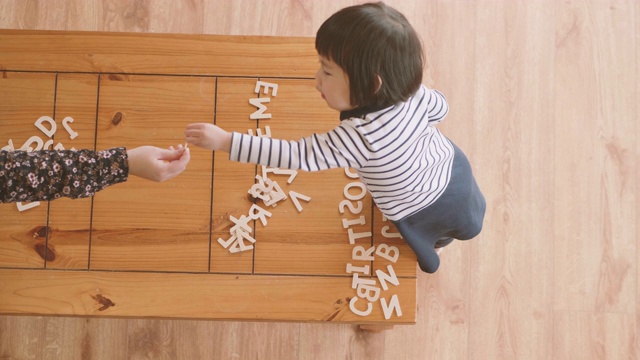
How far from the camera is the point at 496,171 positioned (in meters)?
1.94

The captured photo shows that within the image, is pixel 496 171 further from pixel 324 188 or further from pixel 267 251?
pixel 267 251

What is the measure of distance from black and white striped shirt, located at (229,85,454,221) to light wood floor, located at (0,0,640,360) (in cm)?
64

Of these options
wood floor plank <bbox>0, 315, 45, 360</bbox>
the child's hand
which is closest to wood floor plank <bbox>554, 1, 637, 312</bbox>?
the child's hand

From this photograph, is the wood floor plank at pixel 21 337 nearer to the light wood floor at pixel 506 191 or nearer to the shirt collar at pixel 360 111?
the light wood floor at pixel 506 191

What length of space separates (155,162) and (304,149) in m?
0.27

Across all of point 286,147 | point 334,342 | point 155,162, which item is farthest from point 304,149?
point 334,342

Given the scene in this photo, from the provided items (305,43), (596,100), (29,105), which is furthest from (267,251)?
(596,100)

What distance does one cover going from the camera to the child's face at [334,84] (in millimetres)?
1141

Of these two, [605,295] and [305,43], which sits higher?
[305,43]

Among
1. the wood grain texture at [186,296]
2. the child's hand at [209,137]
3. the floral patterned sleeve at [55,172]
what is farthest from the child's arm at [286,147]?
the wood grain texture at [186,296]

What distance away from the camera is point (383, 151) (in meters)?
1.20

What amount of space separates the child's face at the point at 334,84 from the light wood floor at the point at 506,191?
834 millimetres

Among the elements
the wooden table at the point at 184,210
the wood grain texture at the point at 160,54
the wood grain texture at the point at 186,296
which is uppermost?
the wood grain texture at the point at 160,54

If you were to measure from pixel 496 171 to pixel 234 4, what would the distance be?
930 millimetres
